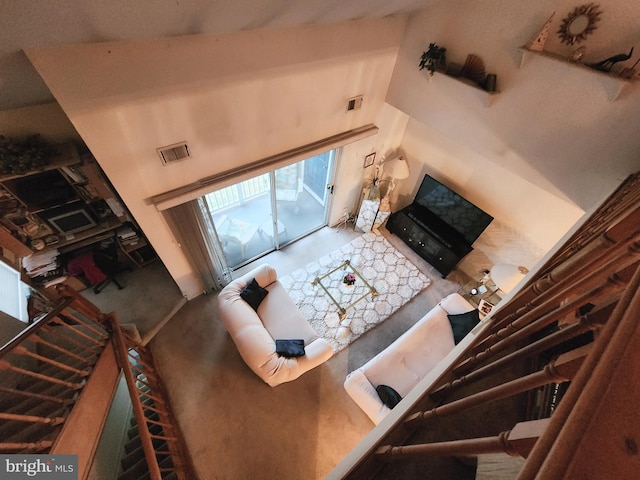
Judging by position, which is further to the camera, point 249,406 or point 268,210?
point 268,210

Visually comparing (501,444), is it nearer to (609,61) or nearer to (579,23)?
(609,61)

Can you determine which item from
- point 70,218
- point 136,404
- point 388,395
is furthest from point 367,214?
point 70,218

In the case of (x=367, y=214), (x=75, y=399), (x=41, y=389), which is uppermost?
(x=367, y=214)

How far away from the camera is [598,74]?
1823 millimetres

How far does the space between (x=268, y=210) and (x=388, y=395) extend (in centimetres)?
337

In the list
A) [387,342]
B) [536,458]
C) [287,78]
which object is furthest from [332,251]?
[536,458]

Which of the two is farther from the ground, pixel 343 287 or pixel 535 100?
pixel 343 287

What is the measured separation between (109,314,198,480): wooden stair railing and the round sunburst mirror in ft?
13.0

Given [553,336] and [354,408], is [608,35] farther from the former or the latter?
[354,408]

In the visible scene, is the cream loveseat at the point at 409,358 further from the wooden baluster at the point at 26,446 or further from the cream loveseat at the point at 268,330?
the wooden baluster at the point at 26,446

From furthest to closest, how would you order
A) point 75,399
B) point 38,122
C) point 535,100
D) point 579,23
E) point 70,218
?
point 70,218
point 38,122
point 535,100
point 579,23
point 75,399

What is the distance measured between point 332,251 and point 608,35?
3492 millimetres

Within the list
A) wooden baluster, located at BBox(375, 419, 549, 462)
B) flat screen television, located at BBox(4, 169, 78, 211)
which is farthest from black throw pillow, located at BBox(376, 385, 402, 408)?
flat screen television, located at BBox(4, 169, 78, 211)

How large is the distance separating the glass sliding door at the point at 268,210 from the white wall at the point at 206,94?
1.15 metres
